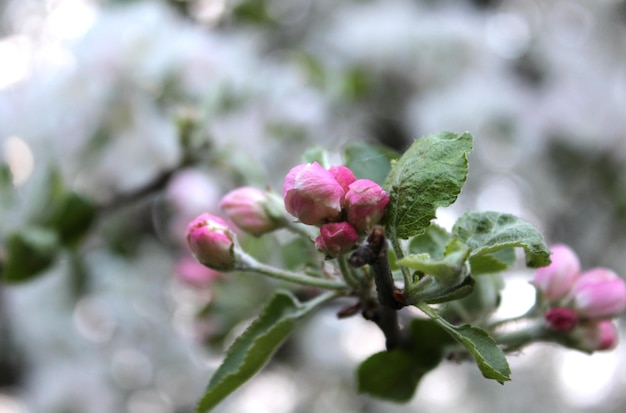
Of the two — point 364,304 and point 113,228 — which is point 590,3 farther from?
point 364,304

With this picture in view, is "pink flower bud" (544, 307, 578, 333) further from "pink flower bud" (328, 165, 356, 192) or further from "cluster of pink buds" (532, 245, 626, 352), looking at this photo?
"pink flower bud" (328, 165, 356, 192)

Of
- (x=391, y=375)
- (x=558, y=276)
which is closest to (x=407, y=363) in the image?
(x=391, y=375)

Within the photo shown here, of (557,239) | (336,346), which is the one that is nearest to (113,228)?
(336,346)

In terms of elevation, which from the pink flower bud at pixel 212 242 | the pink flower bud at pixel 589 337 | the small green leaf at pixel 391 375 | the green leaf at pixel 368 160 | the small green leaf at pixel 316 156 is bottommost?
the small green leaf at pixel 391 375

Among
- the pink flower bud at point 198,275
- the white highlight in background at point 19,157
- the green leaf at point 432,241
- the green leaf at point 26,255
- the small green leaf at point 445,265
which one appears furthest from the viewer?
the white highlight in background at point 19,157

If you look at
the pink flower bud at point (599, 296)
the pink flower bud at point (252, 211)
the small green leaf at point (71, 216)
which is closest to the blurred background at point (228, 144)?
the small green leaf at point (71, 216)

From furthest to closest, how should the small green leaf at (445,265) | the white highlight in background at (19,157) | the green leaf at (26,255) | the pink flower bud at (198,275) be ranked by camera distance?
1. the white highlight in background at (19,157)
2. the pink flower bud at (198,275)
3. the green leaf at (26,255)
4. the small green leaf at (445,265)

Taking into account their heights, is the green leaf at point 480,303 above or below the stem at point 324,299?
below

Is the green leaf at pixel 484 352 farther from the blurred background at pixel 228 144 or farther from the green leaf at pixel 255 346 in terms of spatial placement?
the blurred background at pixel 228 144
